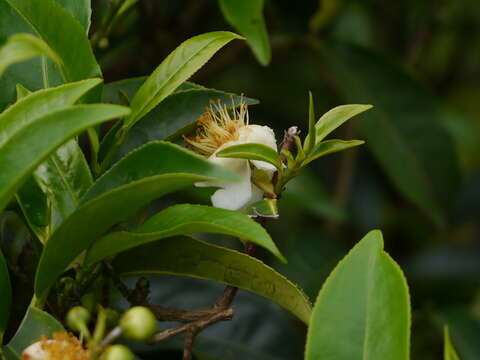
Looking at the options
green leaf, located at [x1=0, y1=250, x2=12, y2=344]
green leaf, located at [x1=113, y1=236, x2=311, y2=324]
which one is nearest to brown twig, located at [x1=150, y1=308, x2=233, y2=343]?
green leaf, located at [x1=113, y1=236, x2=311, y2=324]

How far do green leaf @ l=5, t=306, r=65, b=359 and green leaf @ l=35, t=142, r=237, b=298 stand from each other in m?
0.03

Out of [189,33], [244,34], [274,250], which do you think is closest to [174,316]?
[274,250]

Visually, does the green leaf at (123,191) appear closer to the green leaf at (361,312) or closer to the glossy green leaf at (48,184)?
the glossy green leaf at (48,184)

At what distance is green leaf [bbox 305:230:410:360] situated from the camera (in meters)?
0.64

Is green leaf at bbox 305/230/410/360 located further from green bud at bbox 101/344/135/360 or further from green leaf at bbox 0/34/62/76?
green leaf at bbox 0/34/62/76

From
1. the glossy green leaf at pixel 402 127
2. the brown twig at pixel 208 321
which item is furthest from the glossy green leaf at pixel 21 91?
the glossy green leaf at pixel 402 127

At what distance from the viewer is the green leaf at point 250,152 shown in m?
0.69

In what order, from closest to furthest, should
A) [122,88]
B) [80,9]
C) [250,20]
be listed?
[80,9] < [122,88] < [250,20]

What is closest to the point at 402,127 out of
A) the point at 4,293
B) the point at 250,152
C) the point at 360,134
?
the point at 360,134

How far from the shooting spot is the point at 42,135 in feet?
1.85

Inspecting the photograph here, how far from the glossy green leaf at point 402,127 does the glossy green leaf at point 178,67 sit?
831 mm

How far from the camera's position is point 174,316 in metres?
0.77

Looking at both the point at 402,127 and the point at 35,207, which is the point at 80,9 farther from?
the point at 402,127

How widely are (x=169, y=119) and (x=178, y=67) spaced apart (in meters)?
0.10
